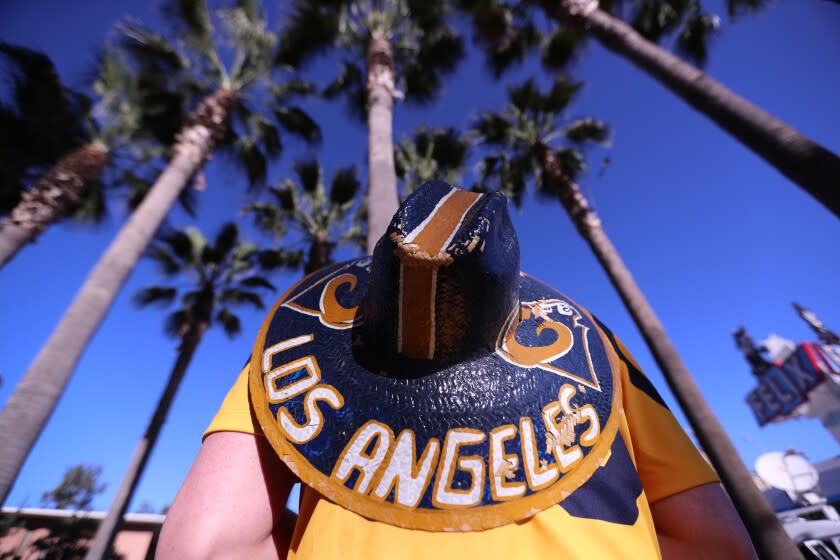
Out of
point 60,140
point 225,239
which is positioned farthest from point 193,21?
point 225,239

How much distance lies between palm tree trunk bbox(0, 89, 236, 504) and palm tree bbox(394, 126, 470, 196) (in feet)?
11.1

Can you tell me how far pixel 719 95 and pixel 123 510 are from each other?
1073 cm

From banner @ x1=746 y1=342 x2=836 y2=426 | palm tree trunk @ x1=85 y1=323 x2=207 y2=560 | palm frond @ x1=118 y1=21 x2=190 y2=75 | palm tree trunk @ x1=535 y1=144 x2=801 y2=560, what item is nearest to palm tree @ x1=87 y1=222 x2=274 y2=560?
palm tree trunk @ x1=85 y1=323 x2=207 y2=560

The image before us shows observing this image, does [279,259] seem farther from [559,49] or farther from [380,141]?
[559,49]

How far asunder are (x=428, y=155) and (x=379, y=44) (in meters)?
2.10

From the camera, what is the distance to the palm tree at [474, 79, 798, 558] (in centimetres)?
369

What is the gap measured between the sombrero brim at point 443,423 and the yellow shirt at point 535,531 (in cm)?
2

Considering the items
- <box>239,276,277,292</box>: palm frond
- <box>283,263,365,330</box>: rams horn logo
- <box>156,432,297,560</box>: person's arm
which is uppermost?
<box>239,276,277,292</box>: palm frond

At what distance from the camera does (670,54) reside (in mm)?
4125

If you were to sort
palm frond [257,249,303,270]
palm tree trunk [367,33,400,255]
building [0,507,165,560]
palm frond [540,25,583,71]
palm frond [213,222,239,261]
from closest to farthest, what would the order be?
1. palm tree trunk [367,33,400,255]
2. palm frond [540,25,583,71]
3. palm frond [257,249,303,270]
4. palm frond [213,222,239,261]
5. building [0,507,165,560]

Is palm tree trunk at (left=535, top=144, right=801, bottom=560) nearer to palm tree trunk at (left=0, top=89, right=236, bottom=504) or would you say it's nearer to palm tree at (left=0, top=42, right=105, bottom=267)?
palm tree trunk at (left=0, top=89, right=236, bottom=504)

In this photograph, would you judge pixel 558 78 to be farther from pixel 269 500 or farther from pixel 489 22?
pixel 269 500

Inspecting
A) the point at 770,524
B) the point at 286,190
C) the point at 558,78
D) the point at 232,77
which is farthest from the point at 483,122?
the point at 770,524

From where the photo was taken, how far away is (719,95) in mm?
3373
